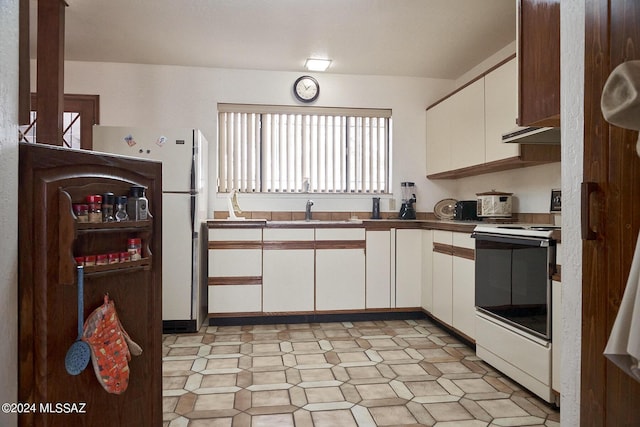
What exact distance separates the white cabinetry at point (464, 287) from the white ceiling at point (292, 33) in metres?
1.69

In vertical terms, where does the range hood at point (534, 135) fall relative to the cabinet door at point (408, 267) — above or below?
above

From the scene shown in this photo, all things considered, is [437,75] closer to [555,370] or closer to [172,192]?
[172,192]

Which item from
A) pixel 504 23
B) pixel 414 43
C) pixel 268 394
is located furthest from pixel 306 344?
pixel 504 23

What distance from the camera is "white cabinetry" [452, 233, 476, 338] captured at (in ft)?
9.86

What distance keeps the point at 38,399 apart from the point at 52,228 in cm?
44

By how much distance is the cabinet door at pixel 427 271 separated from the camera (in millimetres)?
3725

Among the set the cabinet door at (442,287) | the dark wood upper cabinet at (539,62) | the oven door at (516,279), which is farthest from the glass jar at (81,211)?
the cabinet door at (442,287)

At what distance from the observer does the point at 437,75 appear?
4.46 meters

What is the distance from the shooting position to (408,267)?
3.95m

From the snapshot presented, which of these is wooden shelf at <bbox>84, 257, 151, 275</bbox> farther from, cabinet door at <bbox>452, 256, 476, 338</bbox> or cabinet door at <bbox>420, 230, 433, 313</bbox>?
cabinet door at <bbox>420, 230, 433, 313</bbox>

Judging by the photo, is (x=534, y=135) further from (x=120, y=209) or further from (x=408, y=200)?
(x=120, y=209)

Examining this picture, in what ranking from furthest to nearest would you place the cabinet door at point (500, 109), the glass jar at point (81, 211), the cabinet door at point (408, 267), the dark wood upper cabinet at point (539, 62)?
the cabinet door at point (408, 267), the cabinet door at point (500, 109), the dark wood upper cabinet at point (539, 62), the glass jar at point (81, 211)

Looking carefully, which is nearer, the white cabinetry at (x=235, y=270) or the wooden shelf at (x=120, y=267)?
the wooden shelf at (x=120, y=267)

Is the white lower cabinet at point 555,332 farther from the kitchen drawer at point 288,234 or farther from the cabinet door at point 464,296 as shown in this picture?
the kitchen drawer at point 288,234
